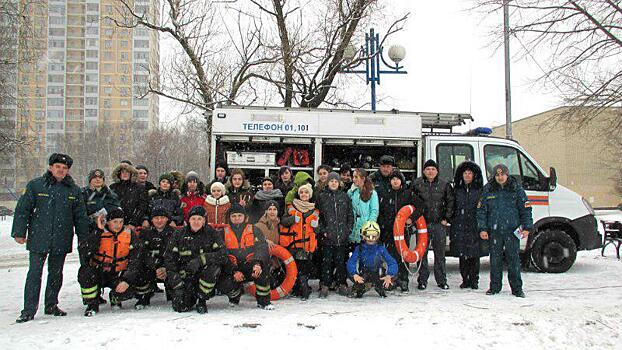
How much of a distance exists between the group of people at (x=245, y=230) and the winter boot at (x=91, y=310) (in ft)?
0.04

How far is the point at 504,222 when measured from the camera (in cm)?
703

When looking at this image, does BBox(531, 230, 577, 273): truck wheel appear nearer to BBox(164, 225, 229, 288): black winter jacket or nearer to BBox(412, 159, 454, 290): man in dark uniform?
BBox(412, 159, 454, 290): man in dark uniform

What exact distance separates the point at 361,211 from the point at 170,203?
8.73 feet

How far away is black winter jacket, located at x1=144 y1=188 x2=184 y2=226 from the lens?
22.6ft

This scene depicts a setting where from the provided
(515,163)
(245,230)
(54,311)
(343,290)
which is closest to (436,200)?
(343,290)

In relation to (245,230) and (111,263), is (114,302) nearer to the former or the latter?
(111,263)

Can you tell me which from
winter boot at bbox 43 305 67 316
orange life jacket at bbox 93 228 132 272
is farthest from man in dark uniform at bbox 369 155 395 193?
winter boot at bbox 43 305 67 316

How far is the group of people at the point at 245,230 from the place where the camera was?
6.05 m

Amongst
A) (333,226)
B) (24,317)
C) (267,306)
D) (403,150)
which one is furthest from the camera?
(403,150)

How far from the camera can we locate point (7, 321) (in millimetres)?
5809

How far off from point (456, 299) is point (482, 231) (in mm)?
1036

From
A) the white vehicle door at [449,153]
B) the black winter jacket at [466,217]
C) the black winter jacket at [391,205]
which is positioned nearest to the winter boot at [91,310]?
the black winter jacket at [391,205]

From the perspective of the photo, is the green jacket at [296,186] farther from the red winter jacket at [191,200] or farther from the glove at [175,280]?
the glove at [175,280]

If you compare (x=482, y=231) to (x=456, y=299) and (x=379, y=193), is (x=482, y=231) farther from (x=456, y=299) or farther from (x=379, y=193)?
(x=379, y=193)
